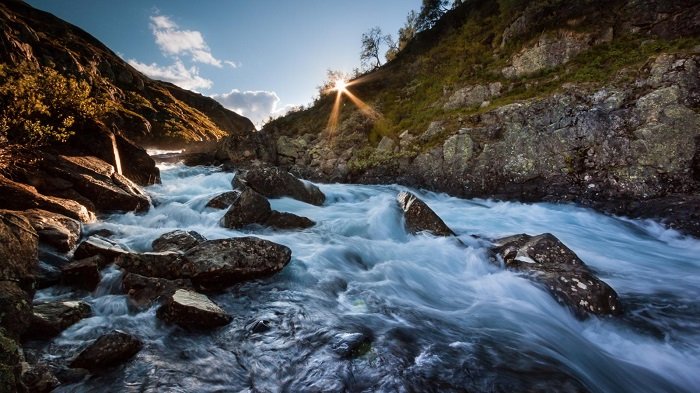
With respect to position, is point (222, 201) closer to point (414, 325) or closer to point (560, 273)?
point (414, 325)

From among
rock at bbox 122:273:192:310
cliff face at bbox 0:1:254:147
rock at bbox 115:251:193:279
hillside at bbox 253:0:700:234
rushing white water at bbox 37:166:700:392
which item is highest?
cliff face at bbox 0:1:254:147

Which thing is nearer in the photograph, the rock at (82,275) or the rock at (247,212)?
the rock at (82,275)

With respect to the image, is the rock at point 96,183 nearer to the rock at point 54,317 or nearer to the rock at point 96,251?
the rock at point 96,251

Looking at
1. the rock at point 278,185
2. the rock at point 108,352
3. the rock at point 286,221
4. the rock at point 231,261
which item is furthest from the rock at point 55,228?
the rock at point 278,185

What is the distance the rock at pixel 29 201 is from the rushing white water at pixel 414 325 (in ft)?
2.03

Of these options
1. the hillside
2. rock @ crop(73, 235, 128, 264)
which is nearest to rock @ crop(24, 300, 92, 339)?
rock @ crop(73, 235, 128, 264)

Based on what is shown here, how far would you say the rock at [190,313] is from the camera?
4.40 metres

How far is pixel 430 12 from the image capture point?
3747 cm

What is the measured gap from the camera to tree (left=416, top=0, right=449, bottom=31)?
37.3 m

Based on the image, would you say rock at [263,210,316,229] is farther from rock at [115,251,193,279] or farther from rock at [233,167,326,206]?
rock at [115,251,193,279]

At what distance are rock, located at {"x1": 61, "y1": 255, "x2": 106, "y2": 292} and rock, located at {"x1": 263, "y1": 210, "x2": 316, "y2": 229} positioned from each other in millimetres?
4087

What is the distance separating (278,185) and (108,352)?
366 inches

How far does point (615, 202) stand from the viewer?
33.4ft

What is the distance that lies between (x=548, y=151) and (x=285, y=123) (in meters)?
25.6
